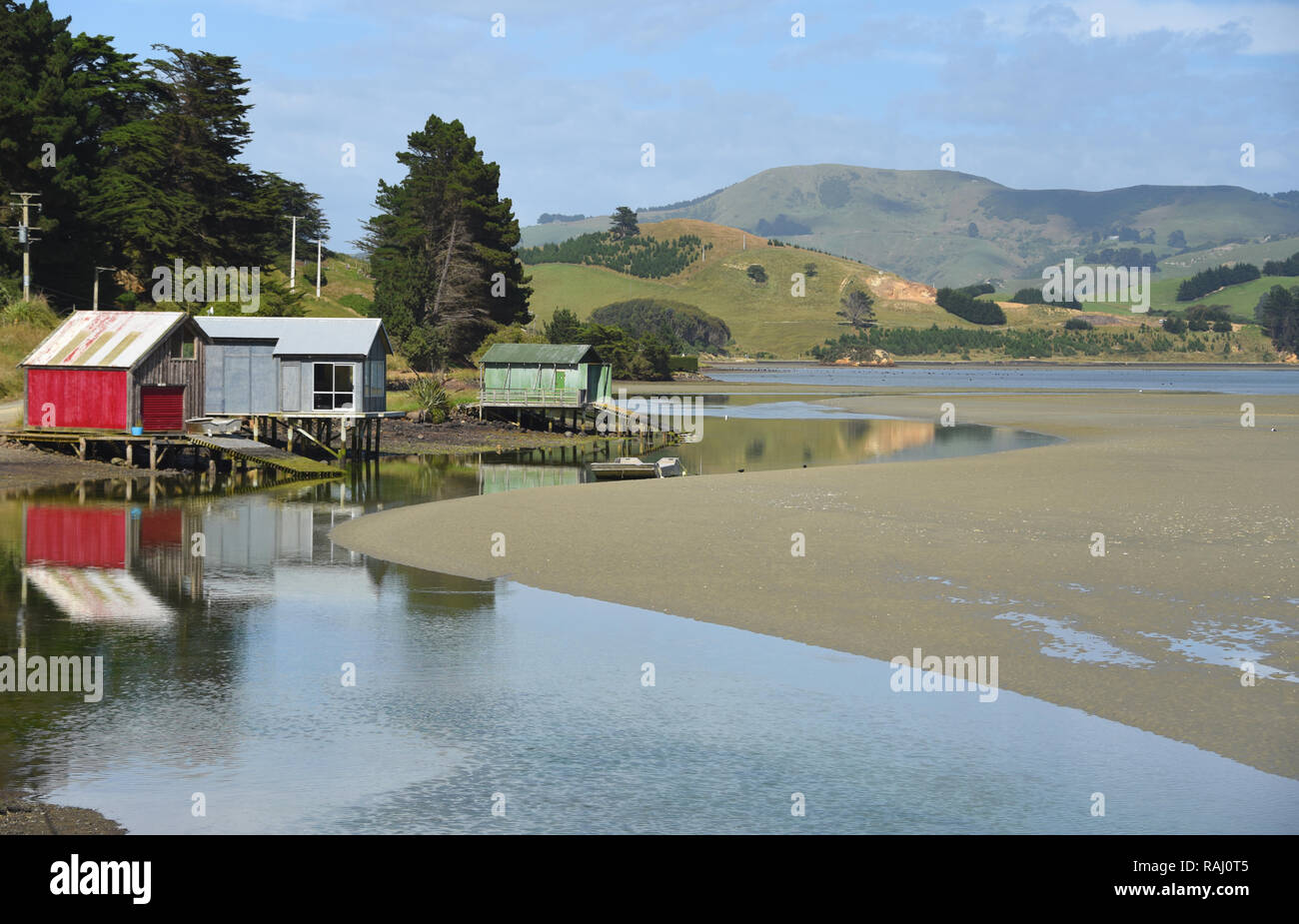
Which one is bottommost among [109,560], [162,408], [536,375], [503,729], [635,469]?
[503,729]

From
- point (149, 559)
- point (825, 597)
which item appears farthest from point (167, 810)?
point (149, 559)

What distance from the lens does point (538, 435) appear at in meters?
73.9

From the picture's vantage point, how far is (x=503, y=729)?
53.0ft

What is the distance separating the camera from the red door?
171ft

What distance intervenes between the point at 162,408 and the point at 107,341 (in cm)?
358

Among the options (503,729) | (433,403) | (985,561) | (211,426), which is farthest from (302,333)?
(503,729)

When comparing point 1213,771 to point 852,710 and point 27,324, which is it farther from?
point 27,324

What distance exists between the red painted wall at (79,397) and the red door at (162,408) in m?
1.02

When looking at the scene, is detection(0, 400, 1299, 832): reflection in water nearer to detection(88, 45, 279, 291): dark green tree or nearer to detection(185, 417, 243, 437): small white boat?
detection(185, 417, 243, 437): small white boat

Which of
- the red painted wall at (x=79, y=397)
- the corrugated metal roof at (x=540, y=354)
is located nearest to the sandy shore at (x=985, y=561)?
the red painted wall at (x=79, y=397)

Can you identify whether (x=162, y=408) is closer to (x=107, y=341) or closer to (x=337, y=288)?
(x=107, y=341)

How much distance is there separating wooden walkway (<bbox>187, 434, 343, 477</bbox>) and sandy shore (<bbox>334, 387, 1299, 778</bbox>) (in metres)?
13.0

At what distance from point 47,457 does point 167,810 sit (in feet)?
138

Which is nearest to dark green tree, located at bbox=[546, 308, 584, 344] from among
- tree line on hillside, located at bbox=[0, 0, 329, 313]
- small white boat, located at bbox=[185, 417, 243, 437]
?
tree line on hillside, located at bbox=[0, 0, 329, 313]
